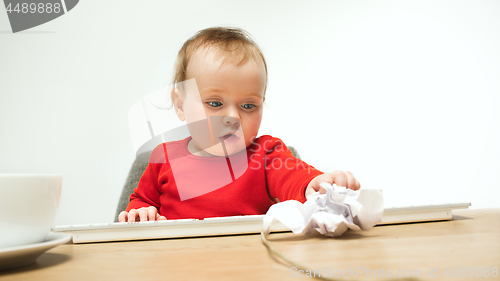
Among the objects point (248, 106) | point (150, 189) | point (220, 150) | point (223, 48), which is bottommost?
point (150, 189)

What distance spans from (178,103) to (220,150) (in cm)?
20

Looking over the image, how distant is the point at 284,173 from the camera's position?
749 mm

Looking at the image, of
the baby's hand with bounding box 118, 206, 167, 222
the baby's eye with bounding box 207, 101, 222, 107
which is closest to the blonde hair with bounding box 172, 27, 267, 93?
the baby's eye with bounding box 207, 101, 222, 107

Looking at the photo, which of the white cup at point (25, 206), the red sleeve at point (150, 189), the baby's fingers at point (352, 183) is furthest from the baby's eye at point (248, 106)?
the white cup at point (25, 206)

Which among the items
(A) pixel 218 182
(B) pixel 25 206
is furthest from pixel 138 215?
(B) pixel 25 206

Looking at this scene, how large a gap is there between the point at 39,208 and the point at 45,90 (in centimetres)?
155

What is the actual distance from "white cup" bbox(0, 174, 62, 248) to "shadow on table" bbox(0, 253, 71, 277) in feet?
0.07

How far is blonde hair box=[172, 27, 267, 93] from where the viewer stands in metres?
0.80

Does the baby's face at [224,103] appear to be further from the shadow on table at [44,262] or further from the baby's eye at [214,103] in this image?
the shadow on table at [44,262]

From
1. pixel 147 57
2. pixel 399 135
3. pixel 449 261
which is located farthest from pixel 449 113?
pixel 449 261

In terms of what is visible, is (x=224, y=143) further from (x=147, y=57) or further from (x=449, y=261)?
(x=147, y=57)

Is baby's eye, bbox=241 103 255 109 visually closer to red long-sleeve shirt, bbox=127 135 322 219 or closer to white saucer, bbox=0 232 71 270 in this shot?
red long-sleeve shirt, bbox=127 135 322 219

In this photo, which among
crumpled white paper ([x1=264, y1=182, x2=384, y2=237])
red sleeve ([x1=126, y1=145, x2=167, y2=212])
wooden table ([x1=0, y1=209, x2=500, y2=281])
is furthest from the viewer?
red sleeve ([x1=126, y1=145, x2=167, y2=212])

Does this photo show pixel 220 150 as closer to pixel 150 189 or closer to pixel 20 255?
pixel 150 189
